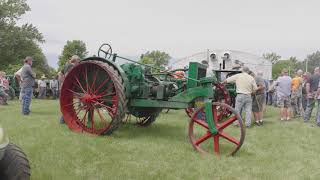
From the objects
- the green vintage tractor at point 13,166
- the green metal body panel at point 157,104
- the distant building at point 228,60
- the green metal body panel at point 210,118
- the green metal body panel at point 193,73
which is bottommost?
the green vintage tractor at point 13,166

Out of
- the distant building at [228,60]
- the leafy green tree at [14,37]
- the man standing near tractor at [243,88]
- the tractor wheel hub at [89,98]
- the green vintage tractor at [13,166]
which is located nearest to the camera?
the green vintage tractor at [13,166]

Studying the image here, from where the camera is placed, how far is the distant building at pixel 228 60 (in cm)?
1628

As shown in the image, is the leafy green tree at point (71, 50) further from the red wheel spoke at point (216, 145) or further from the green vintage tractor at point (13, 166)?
the green vintage tractor at point (13, 166)

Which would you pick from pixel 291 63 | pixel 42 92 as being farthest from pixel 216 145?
pixel 291 63

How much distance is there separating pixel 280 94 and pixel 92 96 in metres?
6.53

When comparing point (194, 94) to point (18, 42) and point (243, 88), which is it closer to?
point (243, 88)

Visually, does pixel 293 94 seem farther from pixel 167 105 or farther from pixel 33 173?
pixel 33 173

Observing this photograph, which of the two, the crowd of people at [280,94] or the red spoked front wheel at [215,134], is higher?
the crowd of people at [280,94]

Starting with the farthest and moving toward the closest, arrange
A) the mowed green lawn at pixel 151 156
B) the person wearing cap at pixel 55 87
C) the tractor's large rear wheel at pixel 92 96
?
the person wearing cap at pixel 55 87
the tractor's large rear wheel at pixel 92 96
the mowed green lawn at pixel 151 156

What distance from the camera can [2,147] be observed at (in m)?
3.48

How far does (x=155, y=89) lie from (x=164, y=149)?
155 centimetres

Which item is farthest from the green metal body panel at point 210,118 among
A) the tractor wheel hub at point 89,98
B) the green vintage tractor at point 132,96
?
the tractor wheel hub at point 89,98

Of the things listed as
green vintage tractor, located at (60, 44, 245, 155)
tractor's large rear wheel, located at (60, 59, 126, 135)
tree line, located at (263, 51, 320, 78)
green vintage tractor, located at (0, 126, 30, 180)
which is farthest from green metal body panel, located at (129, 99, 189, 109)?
tree line, located at (263, 51, 320, 78)

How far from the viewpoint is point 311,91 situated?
40.5 feet
